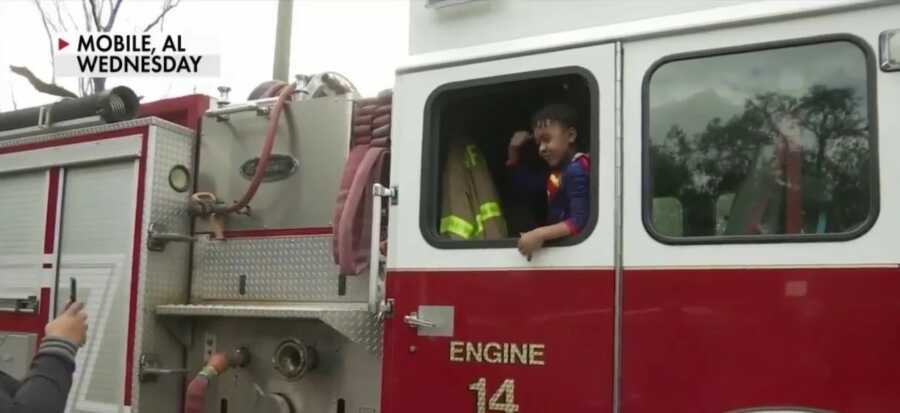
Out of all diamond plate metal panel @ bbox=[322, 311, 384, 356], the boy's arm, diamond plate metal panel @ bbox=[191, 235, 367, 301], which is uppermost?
the boy's arm

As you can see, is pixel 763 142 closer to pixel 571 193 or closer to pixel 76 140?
pixel 571 193

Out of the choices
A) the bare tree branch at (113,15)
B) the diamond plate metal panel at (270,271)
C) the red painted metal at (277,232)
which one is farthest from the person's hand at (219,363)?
the bare tree branch at (113,15)

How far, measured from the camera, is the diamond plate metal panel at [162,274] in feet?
14.2

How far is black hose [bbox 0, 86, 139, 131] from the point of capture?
475 centimetres

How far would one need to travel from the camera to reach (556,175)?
3.34 meters

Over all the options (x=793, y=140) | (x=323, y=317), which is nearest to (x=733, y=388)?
(x=793, y=140)

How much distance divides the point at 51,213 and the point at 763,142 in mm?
3757

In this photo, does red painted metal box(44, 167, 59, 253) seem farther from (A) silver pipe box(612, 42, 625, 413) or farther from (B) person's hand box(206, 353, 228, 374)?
(A) silver pipe box(612, 42, 625, 413)

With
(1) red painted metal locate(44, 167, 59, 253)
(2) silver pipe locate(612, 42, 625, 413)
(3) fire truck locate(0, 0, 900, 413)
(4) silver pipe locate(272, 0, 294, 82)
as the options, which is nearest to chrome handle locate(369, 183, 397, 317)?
(3) fire truck locate(0, 0, 900, 413)

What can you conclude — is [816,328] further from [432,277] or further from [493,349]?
[432,277]

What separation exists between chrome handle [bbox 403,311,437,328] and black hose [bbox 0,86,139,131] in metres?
2.32

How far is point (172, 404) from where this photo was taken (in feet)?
14.6

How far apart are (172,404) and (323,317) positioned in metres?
1.24

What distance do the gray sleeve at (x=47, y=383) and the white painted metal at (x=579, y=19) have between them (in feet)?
5.51
